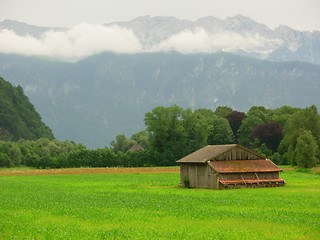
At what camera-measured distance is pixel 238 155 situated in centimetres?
6894

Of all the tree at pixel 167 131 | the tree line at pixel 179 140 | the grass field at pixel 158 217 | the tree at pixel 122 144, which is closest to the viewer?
the grass field at pixel 158 217

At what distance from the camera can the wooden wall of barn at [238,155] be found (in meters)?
67.8

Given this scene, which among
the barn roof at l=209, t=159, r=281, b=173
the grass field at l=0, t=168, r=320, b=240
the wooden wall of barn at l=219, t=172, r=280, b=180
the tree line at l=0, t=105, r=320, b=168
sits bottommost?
the grass field at l=0, t=168, r=320, b=240

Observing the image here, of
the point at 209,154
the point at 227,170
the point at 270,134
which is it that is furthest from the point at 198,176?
the point at 270,134

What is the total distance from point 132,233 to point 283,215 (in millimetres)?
11460

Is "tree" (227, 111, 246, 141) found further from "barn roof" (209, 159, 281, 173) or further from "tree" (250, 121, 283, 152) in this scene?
"barn roof" (209, 159, 281, 173)

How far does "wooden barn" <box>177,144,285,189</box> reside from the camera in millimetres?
64875

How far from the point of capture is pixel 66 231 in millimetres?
28156

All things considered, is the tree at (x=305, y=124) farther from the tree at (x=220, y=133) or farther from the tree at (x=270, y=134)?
the tree at (x=220, y=133)

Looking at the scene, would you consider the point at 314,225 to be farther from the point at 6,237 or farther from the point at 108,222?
the point at 6,237

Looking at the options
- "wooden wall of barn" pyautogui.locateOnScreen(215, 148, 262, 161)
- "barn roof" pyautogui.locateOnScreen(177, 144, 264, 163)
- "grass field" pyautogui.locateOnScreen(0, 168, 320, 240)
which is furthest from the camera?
"wooden wall of barn" pyautogui.locateOnScreen(215, 148, 262, 161)

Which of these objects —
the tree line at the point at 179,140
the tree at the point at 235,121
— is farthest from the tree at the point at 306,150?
the tree at the point at 235,121

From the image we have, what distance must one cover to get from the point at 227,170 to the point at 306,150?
36.6 meters

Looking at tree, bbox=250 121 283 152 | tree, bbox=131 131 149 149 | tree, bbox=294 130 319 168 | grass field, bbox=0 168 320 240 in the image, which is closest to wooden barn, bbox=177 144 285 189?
grass field, bbox=0 168 320 240
